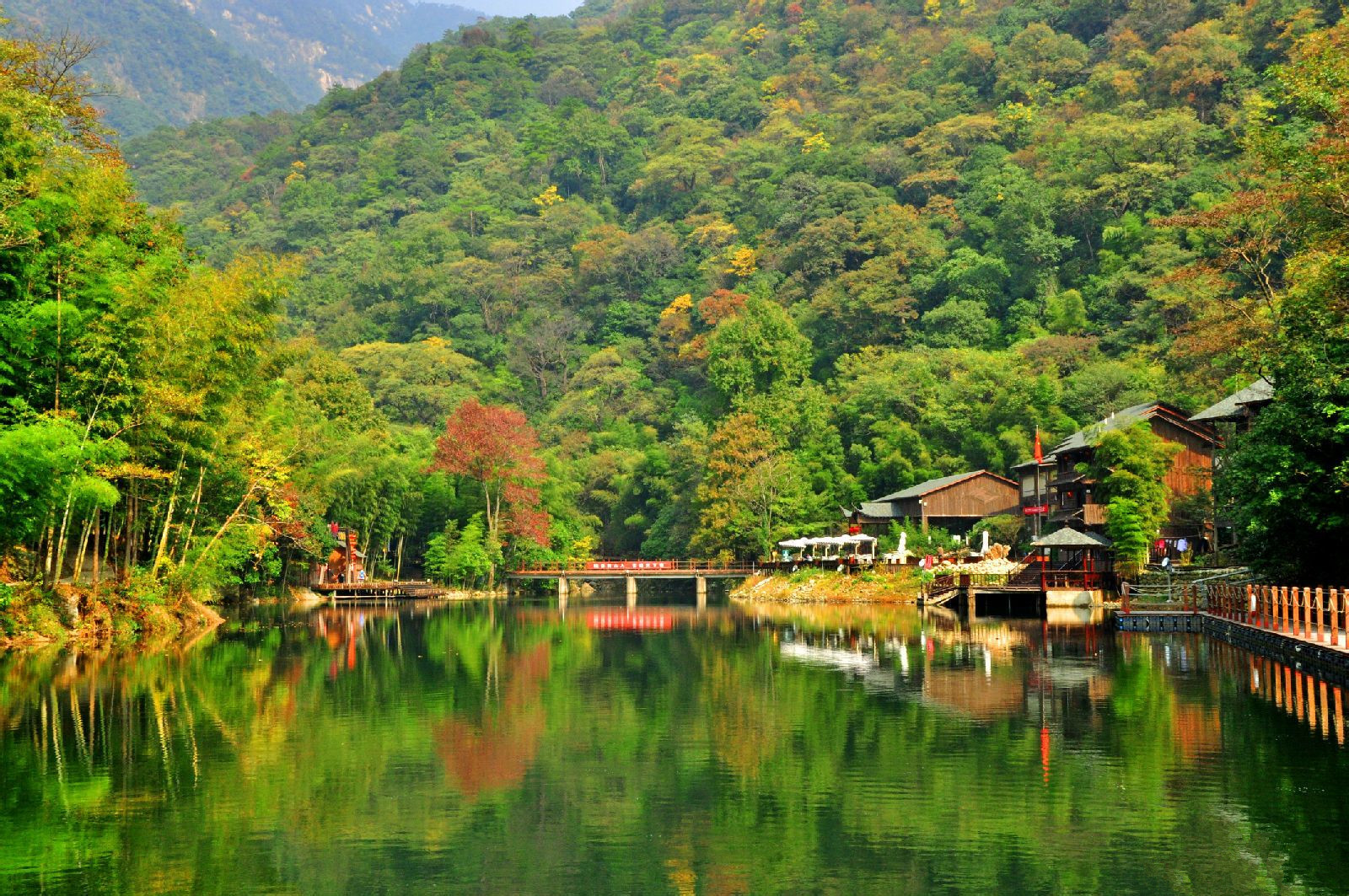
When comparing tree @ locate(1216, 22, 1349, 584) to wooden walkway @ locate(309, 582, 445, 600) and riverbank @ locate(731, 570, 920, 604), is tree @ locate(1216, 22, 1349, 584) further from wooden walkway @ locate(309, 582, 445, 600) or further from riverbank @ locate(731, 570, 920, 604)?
wooden walkway @ locate(309, 582, 445, 600)

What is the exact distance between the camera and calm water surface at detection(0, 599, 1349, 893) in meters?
11.0

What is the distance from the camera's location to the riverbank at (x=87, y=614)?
30.1m

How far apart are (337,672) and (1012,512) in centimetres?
4394

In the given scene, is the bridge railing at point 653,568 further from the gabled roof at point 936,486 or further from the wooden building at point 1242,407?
the wooden building at point 1242,407

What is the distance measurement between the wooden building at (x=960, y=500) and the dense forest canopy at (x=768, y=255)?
12.6 feet

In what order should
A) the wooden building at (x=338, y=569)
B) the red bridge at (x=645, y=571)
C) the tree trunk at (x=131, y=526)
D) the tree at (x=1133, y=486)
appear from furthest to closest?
the wooden building at (x=338, y=569) → the red bridge at (x=645, y=571) → the tree at (x=1133, y=486) → the tree trunk at (x=131, y=526)

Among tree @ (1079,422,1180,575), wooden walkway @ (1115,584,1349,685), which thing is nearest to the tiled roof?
tree @ (1079,422,1180,575)

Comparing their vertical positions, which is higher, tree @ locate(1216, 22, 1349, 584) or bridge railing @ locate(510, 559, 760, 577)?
tree @ locate(1216, 22, 1349, 584)

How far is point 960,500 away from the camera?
65.0 meters

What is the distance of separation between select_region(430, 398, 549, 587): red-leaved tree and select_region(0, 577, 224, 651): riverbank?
37176 mm

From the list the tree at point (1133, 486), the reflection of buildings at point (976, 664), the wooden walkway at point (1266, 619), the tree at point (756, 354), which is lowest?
the reflection of buildings at point (976, 664)

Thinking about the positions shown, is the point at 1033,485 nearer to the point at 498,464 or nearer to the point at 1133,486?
the point at 1133,486

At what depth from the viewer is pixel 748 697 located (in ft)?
73.7

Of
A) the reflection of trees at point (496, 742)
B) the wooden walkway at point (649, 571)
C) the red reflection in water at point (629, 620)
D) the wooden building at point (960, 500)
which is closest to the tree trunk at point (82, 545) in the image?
the reflection of trees at point (496, 742)
